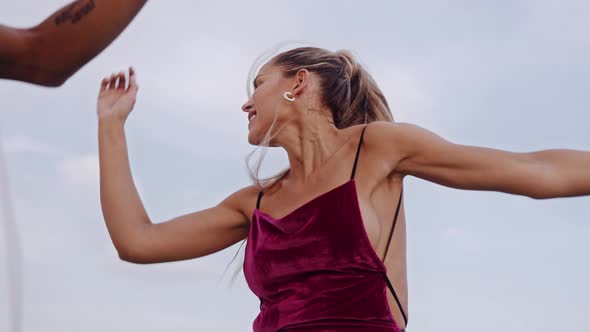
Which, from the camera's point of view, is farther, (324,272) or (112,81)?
(112,81)

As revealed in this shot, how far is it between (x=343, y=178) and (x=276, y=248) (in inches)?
12.9

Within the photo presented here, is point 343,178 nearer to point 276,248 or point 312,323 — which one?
point 276,248

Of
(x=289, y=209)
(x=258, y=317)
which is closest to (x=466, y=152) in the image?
(x=289, y=209)

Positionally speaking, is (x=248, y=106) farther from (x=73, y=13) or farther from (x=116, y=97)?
(x=73, y=13)

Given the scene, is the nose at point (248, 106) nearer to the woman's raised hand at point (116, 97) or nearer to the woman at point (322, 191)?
the woman at point (322, 191)

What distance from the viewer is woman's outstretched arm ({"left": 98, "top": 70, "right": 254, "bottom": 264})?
3.14 metres

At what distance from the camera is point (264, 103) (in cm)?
Result: 316

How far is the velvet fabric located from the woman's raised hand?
0.69m

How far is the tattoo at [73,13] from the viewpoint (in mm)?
1953

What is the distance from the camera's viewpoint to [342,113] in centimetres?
326

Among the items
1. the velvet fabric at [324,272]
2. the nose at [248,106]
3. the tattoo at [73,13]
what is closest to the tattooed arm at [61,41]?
the tattoo at [73,13]

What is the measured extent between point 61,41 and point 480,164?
133cm

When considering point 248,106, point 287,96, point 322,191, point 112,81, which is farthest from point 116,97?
point 322,191

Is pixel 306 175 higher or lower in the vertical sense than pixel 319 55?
lower
